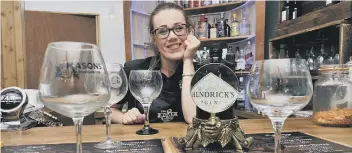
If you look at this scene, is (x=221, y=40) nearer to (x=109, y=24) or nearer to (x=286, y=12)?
(x=286, y=12)

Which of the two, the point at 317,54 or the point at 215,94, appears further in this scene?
the point at 317,54

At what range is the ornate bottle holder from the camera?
0.69 meters

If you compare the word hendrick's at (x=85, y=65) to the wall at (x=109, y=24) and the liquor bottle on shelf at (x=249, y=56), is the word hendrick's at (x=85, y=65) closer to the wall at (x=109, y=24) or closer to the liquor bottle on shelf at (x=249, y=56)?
the liquor bottle on shelf at (x=249, y=56)

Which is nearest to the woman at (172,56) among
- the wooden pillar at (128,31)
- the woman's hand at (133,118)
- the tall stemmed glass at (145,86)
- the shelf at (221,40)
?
the woman's hand at (133,118)

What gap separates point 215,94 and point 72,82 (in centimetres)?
35

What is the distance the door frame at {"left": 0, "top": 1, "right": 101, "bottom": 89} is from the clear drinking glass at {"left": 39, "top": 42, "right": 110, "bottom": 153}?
3149 millimetres

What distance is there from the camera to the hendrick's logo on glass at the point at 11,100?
0.99 m

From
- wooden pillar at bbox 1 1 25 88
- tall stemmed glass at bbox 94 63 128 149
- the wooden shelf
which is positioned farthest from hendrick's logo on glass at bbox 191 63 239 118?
wooden pillar at bbox 1 1 25 88

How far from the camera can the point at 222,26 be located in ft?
8.70

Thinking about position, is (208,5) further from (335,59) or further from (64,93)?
(64,93)

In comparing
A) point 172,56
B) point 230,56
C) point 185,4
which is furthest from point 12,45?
point 172,56

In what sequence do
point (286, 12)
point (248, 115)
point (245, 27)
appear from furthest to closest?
point (245, 27) → point (248, 115) → point (286, 12)

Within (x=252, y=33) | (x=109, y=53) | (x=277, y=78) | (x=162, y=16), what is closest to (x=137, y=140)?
(x=277, y=78)

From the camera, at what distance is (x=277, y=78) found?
56cm
